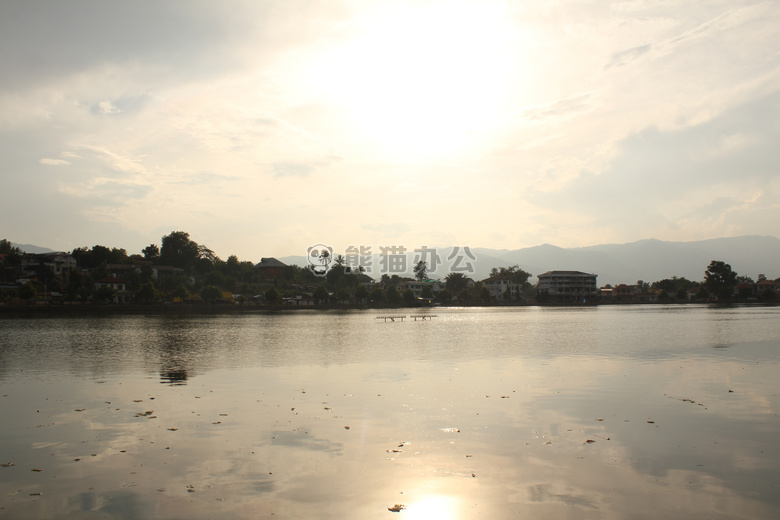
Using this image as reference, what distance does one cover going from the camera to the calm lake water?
31.6 ft

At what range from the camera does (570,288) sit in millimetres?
176125

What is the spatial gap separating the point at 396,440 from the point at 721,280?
177181mm

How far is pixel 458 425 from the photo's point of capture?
49.0 feet

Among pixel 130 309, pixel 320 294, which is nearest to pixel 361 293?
pixel 320 294

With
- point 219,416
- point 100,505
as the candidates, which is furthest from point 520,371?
point 100,505

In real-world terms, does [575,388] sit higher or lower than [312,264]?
lower

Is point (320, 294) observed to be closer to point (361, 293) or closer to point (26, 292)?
point (361, 293)

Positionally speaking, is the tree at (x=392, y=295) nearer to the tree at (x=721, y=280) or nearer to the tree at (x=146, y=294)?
the tree at (x=146, y=294)

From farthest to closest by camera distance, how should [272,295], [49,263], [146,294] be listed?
[272,295] → [49,263] → [146,294]

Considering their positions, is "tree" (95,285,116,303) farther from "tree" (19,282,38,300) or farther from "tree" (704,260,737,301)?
"tree" (704,260,737,301)

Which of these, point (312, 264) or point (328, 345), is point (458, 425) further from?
point (312, 264)

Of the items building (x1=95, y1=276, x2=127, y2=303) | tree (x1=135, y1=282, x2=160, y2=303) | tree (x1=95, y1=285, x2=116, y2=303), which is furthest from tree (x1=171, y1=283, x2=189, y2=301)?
tree (x1=95, y1=285, x2=116, y2=303)

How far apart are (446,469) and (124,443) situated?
8054 millimetres

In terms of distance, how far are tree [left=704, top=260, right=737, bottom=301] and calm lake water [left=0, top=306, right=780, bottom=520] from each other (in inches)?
6020
